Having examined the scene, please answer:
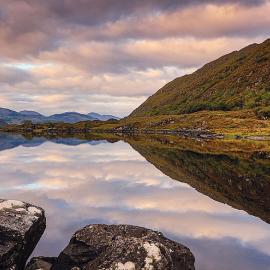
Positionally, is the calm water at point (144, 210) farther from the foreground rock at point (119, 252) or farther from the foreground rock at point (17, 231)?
the foreground rock at point (17, 231)

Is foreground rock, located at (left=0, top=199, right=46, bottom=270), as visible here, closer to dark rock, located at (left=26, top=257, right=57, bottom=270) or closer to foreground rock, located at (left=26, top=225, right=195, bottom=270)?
dark rock, located at (left=26, top=257, right=57, bottom=270)

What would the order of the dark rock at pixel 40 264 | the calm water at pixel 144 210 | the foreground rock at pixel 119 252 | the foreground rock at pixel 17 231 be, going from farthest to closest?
the calm water at pixel 144 210 → the dark rock at pixel 40 264 → the foreground rock at pixel 17 231 → the foreground rock at pixel 119 252

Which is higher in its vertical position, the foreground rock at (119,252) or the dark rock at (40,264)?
the foreground rock at (119,252)

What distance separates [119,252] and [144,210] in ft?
93.5

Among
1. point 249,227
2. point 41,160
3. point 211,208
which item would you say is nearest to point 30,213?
point 249,227

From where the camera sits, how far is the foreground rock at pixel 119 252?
1731 centimetres

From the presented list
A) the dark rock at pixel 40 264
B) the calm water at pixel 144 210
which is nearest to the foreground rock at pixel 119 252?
the dark rock at pixel 40 264

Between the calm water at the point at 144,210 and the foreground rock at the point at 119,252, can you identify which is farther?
the calm water at the point at 144,210

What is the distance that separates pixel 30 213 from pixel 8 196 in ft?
106

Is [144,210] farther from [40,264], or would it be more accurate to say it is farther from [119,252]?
[119,252]

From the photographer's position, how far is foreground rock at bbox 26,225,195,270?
17.3m

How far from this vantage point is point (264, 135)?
7239 inches

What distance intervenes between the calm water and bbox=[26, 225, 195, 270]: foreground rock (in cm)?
461

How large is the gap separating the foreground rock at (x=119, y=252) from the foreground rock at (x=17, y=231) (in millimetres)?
1360
